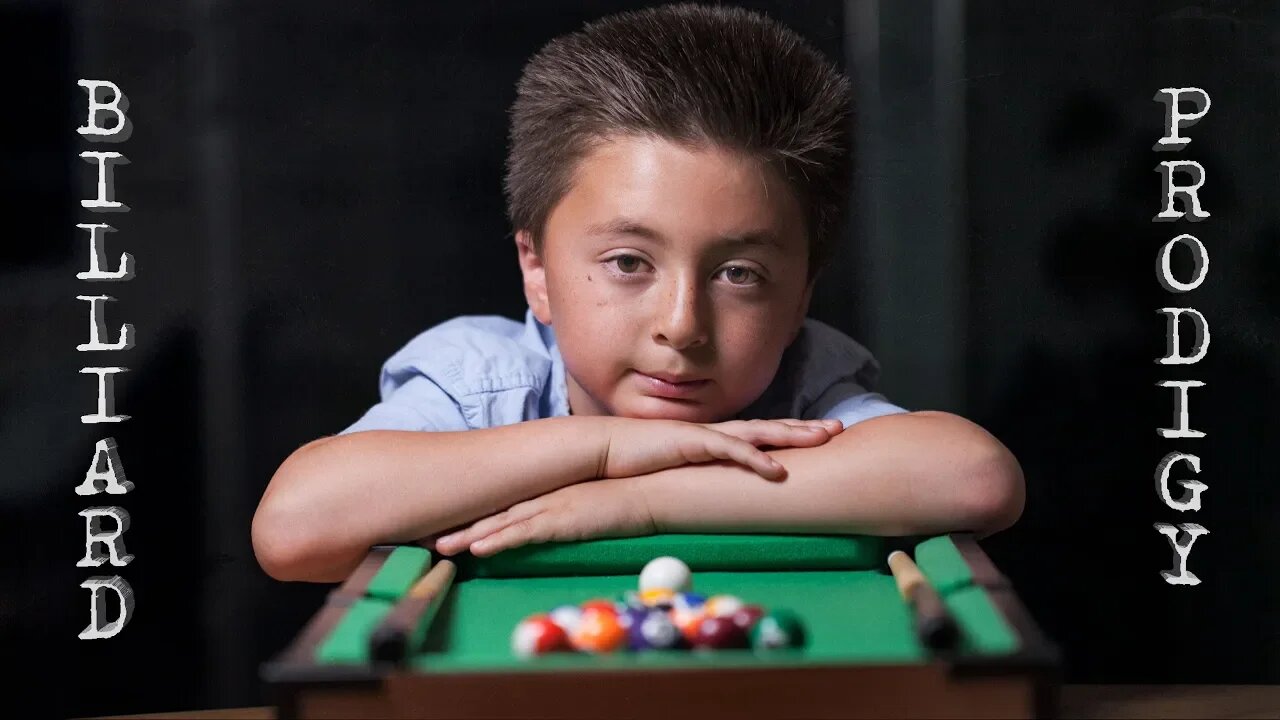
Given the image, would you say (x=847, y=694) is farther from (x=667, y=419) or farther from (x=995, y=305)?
(x=995, y=305)

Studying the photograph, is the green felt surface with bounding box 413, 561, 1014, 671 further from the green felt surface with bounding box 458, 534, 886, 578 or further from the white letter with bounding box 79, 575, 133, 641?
the white letter with bounding box 79, 575, 133, 641

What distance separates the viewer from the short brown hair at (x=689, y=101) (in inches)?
66.4

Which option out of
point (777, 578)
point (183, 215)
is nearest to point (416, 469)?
point (777, 578)

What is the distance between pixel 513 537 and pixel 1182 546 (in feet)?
3.55

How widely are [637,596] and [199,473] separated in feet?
3.02

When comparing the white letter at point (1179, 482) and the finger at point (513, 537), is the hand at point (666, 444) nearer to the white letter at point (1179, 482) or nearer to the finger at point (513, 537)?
the finger at point (513, 537)

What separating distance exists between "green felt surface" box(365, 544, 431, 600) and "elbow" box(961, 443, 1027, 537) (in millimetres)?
607

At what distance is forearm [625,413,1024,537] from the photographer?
1505 millimetres

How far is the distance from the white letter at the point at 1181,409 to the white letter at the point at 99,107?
5.14 ft

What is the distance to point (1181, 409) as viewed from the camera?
2035 millimetres

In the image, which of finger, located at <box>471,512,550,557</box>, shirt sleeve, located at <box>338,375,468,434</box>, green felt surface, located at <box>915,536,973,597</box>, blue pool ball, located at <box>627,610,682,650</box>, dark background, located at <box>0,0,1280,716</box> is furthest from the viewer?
dark background, located at <box>0,0,1280,716</box>

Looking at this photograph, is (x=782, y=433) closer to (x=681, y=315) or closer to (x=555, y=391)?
(x=681, y=315)

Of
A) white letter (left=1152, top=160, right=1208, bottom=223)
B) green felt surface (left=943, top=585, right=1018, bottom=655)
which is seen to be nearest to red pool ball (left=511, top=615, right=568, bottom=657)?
green felt surface (left=943, top=585, right=1018, bottom=655)

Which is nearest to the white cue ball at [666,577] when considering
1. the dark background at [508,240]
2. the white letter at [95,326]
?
the dark background at [508,240]
